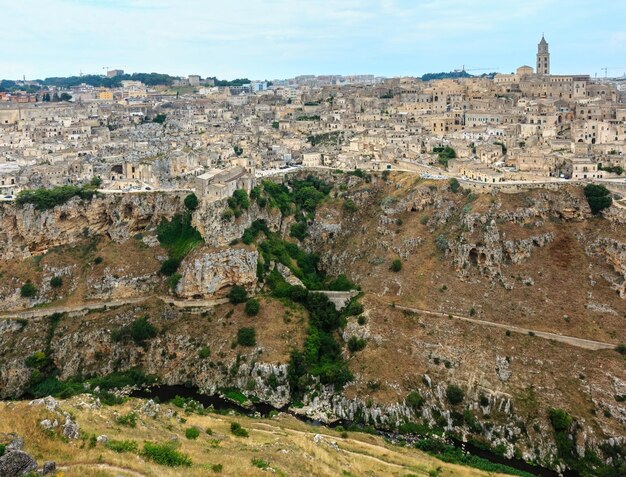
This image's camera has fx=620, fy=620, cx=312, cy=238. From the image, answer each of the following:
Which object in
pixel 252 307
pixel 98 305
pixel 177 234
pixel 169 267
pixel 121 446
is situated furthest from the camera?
pixel 177 234

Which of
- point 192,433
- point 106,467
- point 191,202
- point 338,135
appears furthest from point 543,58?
point 106,467

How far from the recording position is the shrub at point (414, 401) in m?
41.7

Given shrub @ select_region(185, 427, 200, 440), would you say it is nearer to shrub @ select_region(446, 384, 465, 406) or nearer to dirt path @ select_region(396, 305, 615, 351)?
shrub @ select_region(446, 384, 465, 406)

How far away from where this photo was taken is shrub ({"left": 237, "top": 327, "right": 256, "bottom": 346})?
155ft

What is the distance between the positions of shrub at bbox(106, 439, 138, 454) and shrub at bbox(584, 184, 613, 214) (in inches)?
1592

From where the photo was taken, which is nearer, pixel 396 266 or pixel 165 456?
pixel 165 456

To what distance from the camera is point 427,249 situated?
52469mm

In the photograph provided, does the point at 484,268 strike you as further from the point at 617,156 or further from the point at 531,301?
the point at 617,156

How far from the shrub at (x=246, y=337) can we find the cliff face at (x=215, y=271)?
15.8 feet

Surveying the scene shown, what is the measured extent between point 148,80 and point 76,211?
401 ft

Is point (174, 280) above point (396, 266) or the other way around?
the other way around

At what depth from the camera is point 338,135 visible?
78.3 metres

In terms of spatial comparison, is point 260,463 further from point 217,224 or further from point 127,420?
point 217,224

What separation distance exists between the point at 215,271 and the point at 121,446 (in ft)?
92.2
